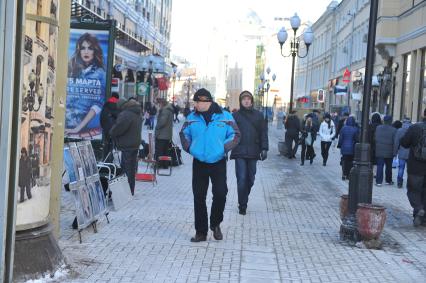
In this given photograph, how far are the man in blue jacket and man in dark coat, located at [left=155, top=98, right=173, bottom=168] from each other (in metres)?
8.32

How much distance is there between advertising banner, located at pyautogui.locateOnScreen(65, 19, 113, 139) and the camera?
12422 mm

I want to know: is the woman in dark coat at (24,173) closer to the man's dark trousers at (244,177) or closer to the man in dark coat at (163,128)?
the man's dark trousers at (244,177)

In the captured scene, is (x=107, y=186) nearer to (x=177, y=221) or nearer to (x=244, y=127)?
(x=177, y=221)

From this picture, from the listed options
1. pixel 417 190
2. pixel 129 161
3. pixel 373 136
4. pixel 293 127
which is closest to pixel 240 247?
pixel 417 190

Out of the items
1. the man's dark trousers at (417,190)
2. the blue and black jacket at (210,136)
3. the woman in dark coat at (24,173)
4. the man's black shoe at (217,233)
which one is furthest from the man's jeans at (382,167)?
the woman in dark coat at (24,173)

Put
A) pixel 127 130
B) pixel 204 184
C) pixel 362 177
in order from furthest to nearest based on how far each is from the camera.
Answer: pixel 127 130 < pixel 362 177 < pixel 204 184

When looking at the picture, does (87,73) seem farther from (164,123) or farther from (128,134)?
(164,123)

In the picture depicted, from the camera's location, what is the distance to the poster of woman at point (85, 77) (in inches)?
491

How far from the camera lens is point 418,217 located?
30.4ft

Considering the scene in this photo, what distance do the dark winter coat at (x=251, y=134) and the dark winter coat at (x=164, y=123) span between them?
5846 millimetres

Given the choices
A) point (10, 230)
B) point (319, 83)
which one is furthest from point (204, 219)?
point (319, 83)

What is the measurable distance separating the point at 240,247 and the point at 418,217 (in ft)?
11.6

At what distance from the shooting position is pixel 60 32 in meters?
5.82

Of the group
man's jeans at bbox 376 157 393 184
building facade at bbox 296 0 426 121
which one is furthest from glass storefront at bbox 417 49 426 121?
man's jeans at bbox 376 157 393 184
